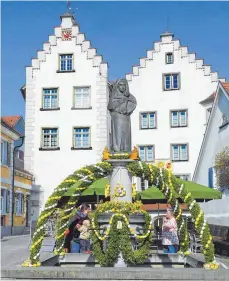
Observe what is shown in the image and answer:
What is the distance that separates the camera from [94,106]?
36.7 metres

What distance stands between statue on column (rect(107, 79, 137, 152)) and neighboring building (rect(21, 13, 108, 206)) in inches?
850

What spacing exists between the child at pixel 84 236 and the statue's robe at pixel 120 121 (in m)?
2.36

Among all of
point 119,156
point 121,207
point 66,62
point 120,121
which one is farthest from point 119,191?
point 66,62

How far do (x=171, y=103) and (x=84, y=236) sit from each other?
78.3ft

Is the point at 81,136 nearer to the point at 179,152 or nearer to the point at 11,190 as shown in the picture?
the point at 11,190

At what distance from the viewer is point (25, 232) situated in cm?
3400

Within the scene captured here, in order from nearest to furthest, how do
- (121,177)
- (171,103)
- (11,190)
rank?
(121,177)
(11,190)
(171,103)

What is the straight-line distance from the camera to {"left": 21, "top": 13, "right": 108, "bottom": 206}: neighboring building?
119ft

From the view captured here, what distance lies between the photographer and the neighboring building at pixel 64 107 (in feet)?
119

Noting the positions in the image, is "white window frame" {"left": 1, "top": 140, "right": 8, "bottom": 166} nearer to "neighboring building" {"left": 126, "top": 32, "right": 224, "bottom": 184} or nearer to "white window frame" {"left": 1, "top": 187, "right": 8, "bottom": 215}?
"white window frame" {"left": 1, "top": 187, "right": 8, "bottom": 215}

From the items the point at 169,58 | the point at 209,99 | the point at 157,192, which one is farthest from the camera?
the point at 169,58

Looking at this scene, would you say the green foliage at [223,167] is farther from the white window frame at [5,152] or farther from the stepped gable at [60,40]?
the stepped gable at [60,40]

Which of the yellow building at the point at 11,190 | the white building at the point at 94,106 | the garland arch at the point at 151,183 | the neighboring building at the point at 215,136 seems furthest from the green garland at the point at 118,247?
the white building at the point at 94,106

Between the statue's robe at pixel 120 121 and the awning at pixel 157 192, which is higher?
the statue's robe at pixel 120 121
